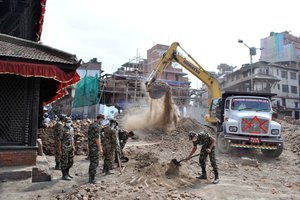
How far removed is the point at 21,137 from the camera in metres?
7.61

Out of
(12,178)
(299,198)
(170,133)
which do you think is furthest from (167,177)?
(170,133)

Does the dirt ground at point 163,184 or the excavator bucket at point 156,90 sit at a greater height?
the excavator bucket at point 156,90

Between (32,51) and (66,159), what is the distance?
10.2ft

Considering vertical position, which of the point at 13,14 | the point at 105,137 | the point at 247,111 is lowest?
the point at 105,137

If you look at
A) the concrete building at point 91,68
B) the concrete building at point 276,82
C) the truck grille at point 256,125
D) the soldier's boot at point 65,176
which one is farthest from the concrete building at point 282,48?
the soldier's boot at point 65,176

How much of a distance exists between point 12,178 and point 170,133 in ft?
44.3

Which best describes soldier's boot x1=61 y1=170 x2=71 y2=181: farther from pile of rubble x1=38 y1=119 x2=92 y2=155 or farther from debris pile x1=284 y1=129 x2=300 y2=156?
debris pile x1=284 y1=129 x2=300 y2=156

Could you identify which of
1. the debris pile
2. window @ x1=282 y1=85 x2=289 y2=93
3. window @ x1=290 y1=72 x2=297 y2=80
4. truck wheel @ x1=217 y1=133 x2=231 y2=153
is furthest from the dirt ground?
window @ x1=290 y1=72 x2=297 y2=80

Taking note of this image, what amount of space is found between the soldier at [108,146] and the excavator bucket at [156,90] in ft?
29.7

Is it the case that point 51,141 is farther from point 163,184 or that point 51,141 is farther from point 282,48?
point 282,48

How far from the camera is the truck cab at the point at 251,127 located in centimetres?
1189

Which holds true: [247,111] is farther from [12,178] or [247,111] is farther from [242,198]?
[12,178]

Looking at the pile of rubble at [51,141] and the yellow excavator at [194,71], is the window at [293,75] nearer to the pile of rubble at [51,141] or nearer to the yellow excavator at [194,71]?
the yellow excavator at [194,71]

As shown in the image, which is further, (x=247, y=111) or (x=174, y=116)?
(x=174, y=116)
